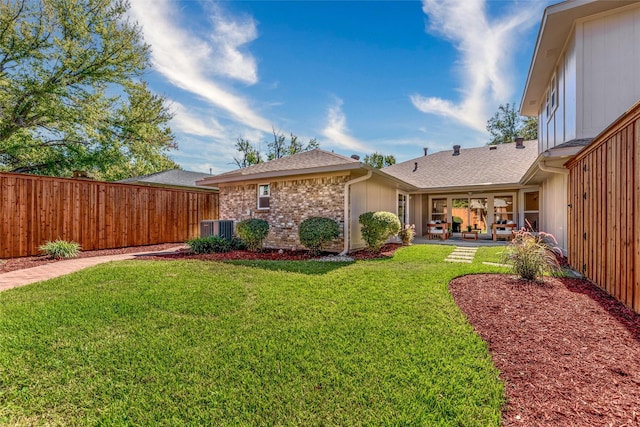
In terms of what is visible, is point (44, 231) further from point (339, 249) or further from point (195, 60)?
point (339, 249)

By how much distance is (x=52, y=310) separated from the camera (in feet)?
12.9

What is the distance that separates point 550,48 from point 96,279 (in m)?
11.9

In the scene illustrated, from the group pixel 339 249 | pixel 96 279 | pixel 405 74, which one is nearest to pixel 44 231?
pixel 96 279

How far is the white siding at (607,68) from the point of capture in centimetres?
620

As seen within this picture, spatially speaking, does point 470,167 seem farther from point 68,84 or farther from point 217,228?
point 68,84

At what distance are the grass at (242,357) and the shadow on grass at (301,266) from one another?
1.21 m

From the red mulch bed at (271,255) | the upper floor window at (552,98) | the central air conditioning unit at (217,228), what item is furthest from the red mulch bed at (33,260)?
the upper floor window at (552,98)

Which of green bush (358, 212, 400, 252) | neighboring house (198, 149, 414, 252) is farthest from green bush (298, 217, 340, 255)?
green bush (358, 212, 400, 252)

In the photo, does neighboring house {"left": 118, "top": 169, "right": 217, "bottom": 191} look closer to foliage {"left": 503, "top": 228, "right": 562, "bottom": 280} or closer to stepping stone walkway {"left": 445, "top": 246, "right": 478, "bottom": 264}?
stepping stone walkway {"left": 445, "top": 246, "right": 478, "bottom": 264}

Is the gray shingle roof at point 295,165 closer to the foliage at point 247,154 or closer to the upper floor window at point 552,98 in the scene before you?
the upper floor window at point 552,98

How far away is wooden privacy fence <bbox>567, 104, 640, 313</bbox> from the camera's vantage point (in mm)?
3506

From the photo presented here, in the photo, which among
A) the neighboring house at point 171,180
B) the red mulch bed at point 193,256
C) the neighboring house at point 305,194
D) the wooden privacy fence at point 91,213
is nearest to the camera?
the red mulch bed at point 193,256

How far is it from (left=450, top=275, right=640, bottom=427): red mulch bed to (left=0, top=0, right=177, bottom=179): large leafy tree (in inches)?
650

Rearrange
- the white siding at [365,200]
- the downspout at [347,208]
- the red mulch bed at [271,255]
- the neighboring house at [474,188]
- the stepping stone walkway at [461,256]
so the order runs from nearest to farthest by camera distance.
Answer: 1. the stepping stone walkway at [461,256]
2. the red mulch bed at [271,255]
3. the downspout at [347,208]
4. the white siding at [365,200]
5. the neighboring house at [474,188]
